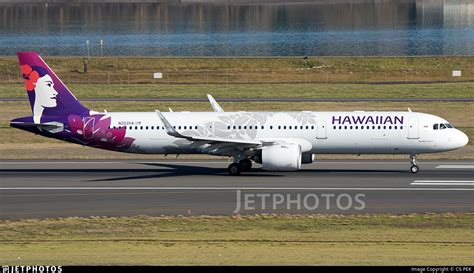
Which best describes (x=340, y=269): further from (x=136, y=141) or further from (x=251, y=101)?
(x=251, y=101)

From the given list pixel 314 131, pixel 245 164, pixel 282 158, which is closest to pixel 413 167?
pixel 314 131

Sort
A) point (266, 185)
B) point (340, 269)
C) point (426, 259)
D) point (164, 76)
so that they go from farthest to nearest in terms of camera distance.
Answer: point (164, 76)
point (266, 185)
point (426, 259)
point (340, 269)

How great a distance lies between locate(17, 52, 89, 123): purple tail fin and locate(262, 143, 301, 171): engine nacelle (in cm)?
1061

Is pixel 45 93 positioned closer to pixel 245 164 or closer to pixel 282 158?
pixel 245 164

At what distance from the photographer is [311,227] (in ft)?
138

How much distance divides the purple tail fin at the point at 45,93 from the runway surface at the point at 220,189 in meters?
3.42

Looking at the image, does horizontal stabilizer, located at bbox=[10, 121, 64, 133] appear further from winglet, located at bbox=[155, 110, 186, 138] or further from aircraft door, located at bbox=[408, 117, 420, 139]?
aircraft door, located at bbox=[408, 117, 420, 139]

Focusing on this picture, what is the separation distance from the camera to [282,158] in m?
54.2

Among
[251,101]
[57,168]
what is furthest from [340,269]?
[251,101]

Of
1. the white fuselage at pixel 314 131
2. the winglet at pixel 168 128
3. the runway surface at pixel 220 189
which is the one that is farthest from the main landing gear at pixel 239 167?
the winglet at pixel 168 128

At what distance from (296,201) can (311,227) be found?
6105 mm

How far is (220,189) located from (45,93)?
12.5m

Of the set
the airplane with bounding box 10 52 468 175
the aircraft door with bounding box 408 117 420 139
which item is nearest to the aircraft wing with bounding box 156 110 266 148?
the airplane with bounding box 10 52 468 175

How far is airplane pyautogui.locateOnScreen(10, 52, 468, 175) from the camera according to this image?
56031 mm
